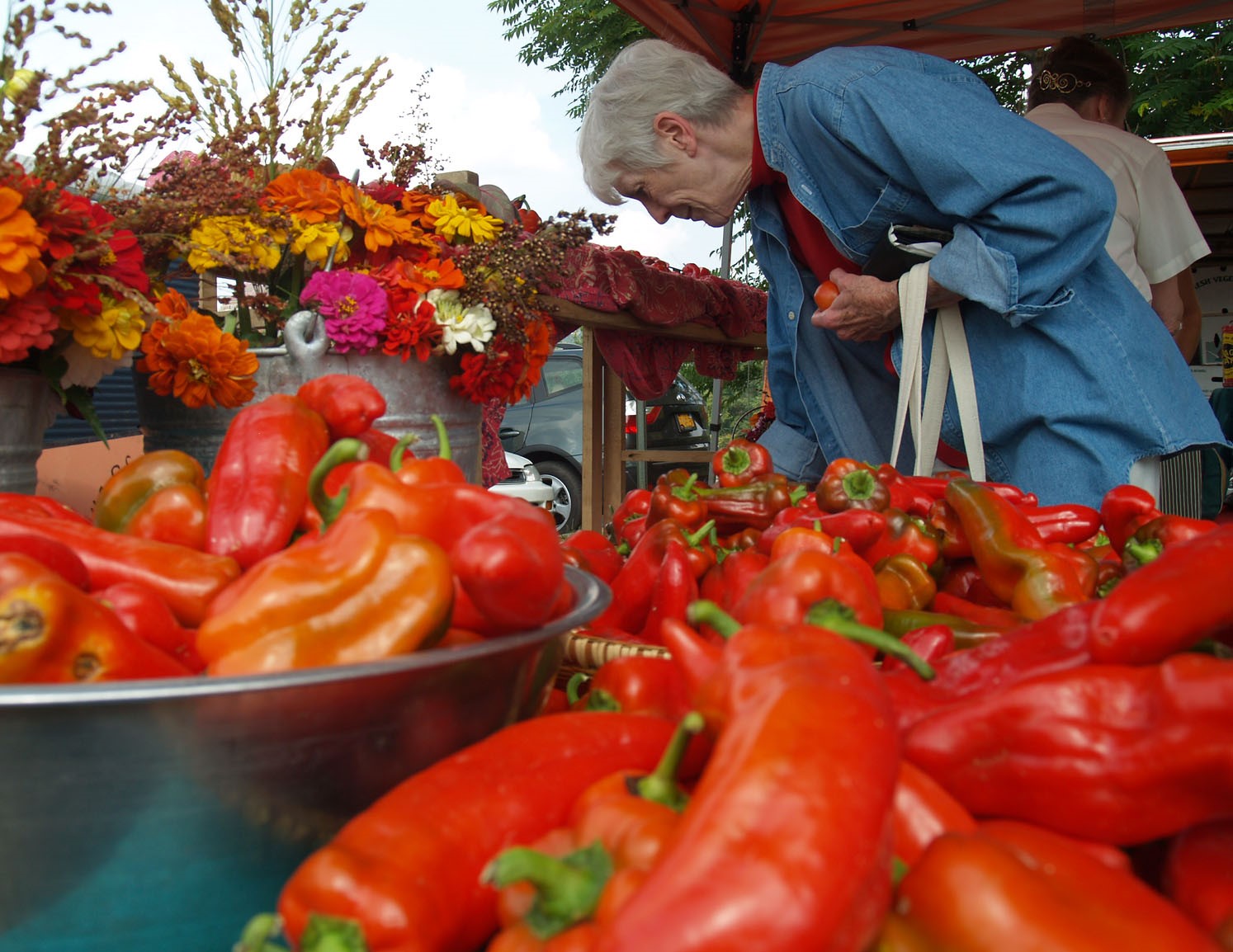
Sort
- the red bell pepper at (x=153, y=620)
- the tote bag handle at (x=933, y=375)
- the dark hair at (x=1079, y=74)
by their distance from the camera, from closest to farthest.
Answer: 1. the red bell pepper at (x=153, y=620)
2. the tote bag handle at (x=933, y=375)
3. the dark hair at (x=1079, y=74)

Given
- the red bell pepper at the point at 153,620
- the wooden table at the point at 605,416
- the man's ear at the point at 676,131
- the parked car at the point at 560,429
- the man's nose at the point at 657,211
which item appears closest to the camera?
the red bell pepper at the point at 153,620

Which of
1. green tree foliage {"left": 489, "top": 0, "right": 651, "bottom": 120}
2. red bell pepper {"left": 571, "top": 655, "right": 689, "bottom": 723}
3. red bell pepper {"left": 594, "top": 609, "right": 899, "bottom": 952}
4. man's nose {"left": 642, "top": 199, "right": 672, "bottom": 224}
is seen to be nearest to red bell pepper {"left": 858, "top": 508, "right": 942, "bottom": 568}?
red bell pepper {"left": 571, "top": 655, "right": 689, "bottom": 723}

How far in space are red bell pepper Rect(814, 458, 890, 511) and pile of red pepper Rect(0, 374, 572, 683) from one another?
0.83 m

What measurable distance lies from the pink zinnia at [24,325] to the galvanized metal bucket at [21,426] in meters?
0.06

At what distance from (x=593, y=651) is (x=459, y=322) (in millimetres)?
1205

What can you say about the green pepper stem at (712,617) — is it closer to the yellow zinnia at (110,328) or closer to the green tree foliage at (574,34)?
the yellow zinnia at (110,328)

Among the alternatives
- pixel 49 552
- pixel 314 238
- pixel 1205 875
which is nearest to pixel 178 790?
pixel 49 552

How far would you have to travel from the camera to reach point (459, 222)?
237cm

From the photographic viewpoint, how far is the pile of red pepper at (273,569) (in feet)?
2.37

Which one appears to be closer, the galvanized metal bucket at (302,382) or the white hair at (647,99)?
the galvanized metal bucket at (302,382)

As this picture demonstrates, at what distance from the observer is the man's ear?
2871 mm

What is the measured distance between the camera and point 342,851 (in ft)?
2.00

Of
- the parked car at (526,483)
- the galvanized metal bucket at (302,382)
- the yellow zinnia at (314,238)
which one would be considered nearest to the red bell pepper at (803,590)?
the galvanized metal bucket at (302,382)

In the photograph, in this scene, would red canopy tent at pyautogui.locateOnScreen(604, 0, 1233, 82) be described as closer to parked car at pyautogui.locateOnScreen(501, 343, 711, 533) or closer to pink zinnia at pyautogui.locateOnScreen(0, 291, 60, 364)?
parked car at pyautogui.locateOnScreen(501, 343, 711, 533)
